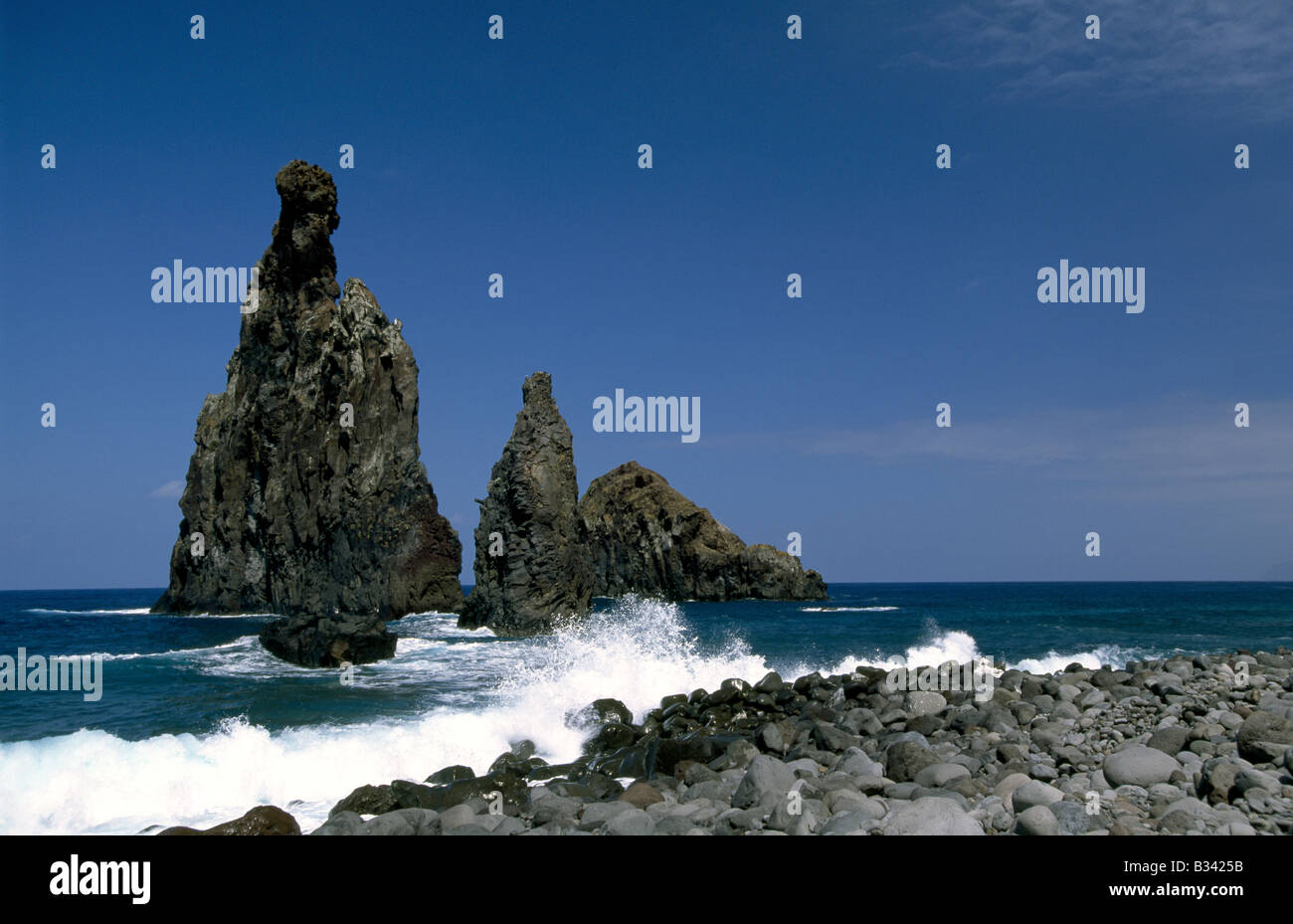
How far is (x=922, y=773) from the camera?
9578mm

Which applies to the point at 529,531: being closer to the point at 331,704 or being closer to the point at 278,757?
the point at 331,704

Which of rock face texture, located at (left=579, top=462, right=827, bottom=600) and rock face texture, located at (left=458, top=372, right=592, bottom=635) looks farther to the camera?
rock face texture, located at (left=579, top=462, right=827, bottom=600)

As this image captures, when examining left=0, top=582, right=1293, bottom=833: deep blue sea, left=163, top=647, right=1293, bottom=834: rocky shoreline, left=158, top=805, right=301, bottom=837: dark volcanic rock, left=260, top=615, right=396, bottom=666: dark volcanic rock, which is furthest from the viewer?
left=260, top=615, right=396, bottom=666: dark volcanic rock

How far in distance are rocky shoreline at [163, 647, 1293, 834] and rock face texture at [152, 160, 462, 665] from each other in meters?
40.4

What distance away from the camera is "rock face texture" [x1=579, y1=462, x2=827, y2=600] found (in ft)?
313

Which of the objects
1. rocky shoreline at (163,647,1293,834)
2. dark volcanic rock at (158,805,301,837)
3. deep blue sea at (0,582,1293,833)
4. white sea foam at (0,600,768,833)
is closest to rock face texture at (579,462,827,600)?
deep blue sea at (0,582,1293,833)

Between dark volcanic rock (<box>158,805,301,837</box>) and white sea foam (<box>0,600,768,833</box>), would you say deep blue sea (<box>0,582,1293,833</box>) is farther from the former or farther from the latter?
dark volcanic rock (<box>158,805,301,837</box>)

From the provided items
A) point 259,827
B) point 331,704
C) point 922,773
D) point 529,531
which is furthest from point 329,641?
point 922,773

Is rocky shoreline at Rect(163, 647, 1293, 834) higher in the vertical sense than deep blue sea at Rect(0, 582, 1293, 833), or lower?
higher

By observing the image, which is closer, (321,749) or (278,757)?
(278,757)

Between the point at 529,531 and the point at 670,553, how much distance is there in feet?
203
